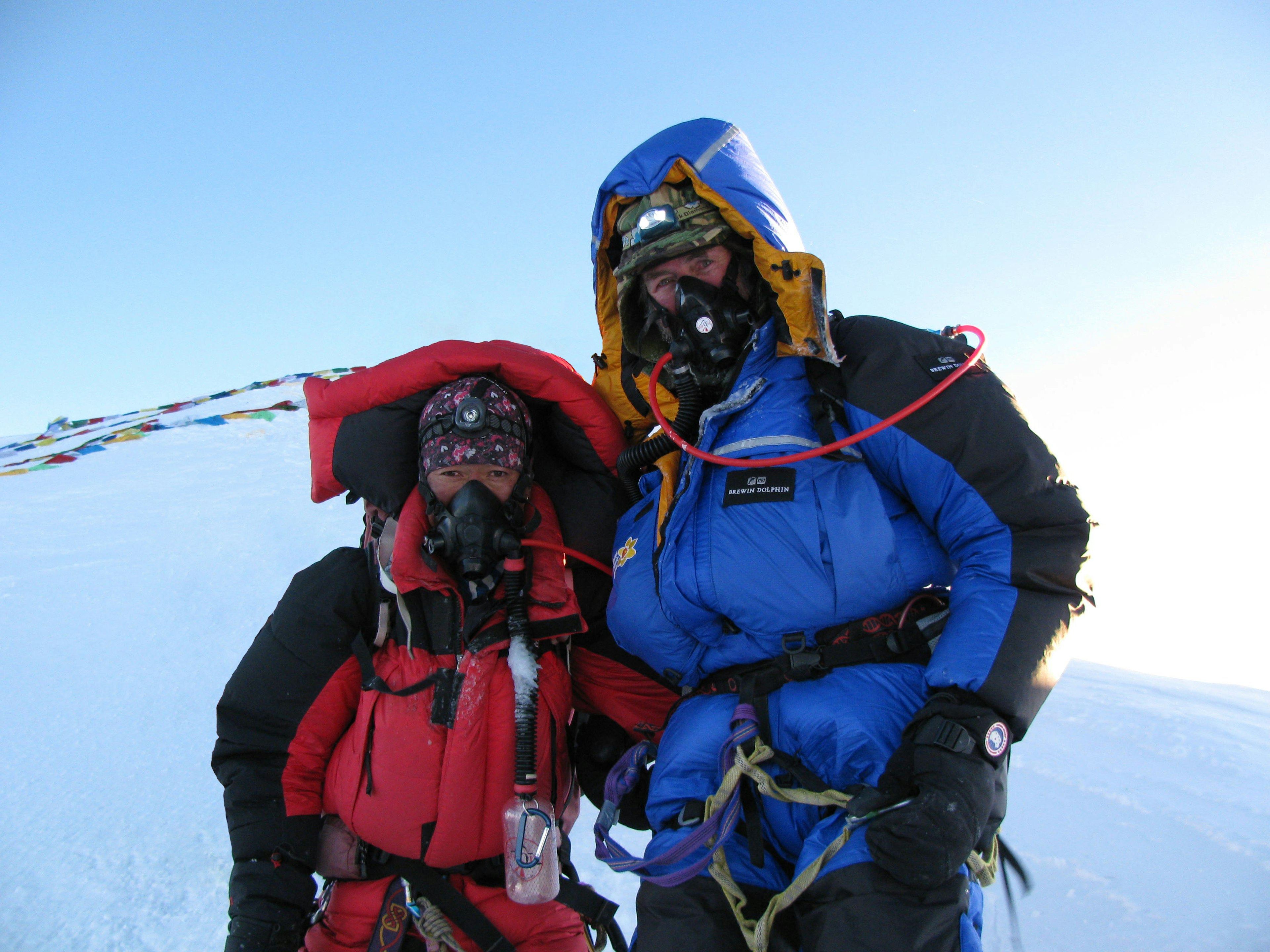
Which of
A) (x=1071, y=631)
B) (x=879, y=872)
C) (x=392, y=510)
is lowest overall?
(x=879, y=872)

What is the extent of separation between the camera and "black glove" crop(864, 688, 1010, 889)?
1.17 meters

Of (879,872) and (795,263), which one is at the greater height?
(795,263)

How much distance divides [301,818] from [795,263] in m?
1.87

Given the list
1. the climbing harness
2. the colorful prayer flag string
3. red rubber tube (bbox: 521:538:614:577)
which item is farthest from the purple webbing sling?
the colorful prayer flag string

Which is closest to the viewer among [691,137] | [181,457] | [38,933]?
[691,137]

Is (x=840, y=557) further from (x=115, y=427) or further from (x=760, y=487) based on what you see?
(x=115, y=427)

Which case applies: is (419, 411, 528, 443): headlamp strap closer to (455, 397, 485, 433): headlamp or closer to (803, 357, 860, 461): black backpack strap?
(455, 397, 485, 433): headlamp

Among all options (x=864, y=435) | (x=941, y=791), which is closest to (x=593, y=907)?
(x=941, y=791)

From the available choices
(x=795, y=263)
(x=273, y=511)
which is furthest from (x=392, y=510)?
(x=273, y=511)

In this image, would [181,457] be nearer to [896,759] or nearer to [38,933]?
[38,933]

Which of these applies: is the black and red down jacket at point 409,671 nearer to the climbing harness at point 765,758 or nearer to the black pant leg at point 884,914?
the climbing harness at point 765,758

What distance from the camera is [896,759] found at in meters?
1.28

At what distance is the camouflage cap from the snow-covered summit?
92.7 inches

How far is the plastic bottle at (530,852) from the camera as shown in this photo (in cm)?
182
